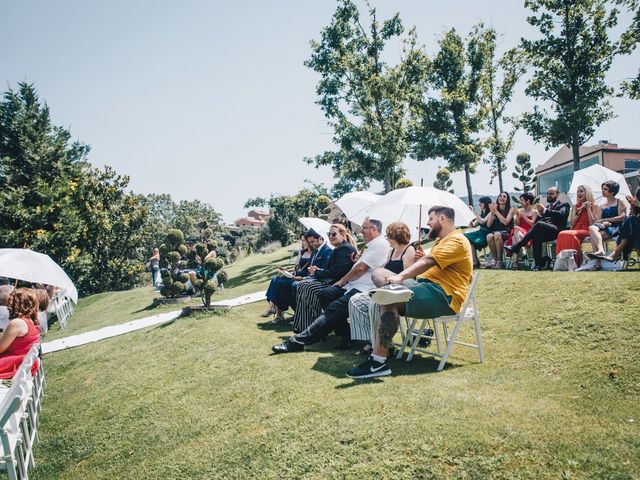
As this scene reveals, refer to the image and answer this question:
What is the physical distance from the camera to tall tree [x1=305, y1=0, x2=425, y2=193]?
24000mm

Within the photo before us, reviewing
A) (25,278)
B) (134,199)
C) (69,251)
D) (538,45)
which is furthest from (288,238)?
(25,278)

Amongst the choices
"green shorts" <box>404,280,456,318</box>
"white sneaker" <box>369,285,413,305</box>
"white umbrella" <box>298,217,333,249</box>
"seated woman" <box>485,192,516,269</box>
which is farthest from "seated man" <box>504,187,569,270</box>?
"white sneaker" <box>369,285,413,305</box>

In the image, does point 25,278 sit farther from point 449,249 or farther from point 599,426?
point 599,426

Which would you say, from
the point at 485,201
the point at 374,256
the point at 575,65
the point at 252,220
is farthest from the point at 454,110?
the point at 252,220

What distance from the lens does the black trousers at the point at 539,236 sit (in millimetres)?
9273

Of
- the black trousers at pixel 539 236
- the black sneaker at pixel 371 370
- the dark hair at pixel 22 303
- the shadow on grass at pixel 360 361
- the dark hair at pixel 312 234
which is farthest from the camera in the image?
the black trousers at pixel 539 236

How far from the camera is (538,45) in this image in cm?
2409

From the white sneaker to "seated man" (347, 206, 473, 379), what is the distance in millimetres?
11

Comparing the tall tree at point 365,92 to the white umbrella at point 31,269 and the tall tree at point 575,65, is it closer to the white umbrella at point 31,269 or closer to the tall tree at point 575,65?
the tall tree at point 575,65

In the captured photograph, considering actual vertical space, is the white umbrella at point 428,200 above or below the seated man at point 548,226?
above

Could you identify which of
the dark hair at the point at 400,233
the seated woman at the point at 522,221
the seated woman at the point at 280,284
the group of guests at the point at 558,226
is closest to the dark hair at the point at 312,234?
the seated woman at the point at 280,284

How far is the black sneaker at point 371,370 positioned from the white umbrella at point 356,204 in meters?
4.83

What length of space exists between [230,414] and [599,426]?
331cm

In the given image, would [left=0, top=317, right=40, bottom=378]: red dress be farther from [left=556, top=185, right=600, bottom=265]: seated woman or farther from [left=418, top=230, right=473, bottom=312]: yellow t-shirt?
[left=556, top=185, right=600, bottom=265]: seated woman
